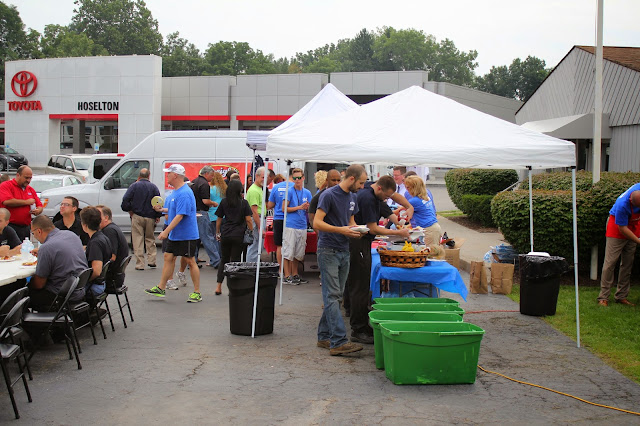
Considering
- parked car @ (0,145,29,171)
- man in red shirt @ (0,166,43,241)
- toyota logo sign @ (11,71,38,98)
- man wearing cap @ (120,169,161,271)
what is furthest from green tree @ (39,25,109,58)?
man in red shirt @ (0,166,43,241)

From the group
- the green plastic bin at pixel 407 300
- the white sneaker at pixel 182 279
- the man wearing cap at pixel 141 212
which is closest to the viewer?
the green plastic bin at pixel 407 300

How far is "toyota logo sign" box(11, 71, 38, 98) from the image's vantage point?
39.3 meters

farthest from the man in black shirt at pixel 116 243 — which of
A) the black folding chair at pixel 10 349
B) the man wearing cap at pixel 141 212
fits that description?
the man wearing cap at pixel 141 212

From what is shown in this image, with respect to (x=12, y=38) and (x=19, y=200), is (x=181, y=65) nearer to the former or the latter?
(x=12, y=38)

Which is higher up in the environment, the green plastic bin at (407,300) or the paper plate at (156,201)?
the paper plate at (156,201)

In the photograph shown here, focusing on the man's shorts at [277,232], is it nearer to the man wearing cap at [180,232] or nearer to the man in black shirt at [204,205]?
the man in black shirt at [204,205]

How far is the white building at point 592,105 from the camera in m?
17.4

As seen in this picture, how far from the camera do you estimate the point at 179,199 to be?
31.4 feet

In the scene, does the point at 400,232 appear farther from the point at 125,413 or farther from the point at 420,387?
the point at 125,413

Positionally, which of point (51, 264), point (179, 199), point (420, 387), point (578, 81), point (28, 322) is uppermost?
point (578, 81)

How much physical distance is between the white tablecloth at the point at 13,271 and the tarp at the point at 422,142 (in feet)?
9.82

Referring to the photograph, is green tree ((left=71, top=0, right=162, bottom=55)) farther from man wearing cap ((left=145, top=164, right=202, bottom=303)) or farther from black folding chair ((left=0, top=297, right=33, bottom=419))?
black folding chair ((left=0, top=297, right=33, bottom=419))

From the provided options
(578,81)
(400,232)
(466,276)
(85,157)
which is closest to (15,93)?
(85,157)

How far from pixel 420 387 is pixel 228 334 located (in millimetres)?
2803
